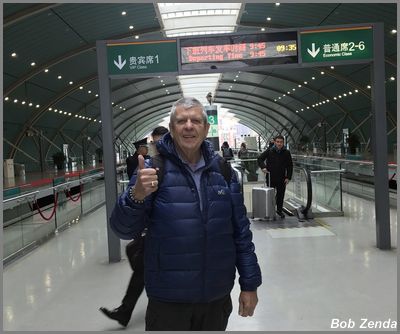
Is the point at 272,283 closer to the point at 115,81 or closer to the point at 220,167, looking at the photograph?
the point at 220,167

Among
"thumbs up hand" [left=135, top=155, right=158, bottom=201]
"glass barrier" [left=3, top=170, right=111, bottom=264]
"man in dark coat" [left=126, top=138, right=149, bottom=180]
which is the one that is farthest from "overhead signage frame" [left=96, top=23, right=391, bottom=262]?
"thumbs up hand" [left=135, top=155, right=158, bottom=201]

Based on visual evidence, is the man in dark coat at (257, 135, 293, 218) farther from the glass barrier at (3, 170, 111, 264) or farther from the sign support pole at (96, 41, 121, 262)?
the glass barrier at (3, 170, 111, 264)

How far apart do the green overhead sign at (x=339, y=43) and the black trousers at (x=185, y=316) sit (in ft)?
17.4

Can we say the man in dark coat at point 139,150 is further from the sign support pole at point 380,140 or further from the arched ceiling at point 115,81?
the arched ceiling at point 115,81

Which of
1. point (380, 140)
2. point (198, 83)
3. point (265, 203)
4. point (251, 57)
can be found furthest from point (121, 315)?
point (198, 83)

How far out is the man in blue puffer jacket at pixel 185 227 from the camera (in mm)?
2328

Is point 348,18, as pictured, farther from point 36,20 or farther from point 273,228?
point 273,228

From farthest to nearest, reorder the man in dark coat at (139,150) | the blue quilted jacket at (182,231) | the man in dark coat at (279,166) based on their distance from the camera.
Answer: the man in dark coat at (279,166) → the man in dark coat at (139,150) → the blue quilted jacket at (182,231)

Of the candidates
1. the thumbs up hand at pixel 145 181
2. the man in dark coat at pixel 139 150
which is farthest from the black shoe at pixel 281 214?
the thumbs up hand at pixel 145 181

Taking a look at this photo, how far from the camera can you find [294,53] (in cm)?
684

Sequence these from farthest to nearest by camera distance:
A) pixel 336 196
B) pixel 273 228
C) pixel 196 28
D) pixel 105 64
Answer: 1. pixel 196 28
2. pixel 336 196
3. pixel 273 228
4. pixel 105 64

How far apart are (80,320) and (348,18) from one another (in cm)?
2093

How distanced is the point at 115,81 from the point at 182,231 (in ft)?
107

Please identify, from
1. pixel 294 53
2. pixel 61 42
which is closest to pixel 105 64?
pixel 294 53
